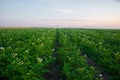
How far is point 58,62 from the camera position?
31.0ft

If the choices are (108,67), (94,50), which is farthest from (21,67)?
(94,50)

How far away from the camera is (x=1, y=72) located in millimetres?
6195

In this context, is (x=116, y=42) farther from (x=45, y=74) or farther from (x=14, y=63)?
(x=14, y=63)

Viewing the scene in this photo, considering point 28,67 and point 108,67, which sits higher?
point 28,67

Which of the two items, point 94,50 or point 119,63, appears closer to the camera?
point 119,63

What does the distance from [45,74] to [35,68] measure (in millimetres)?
1338

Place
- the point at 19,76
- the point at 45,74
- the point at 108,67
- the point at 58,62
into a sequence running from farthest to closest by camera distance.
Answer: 1. the point at 58,62
2. the point at 108,67
3. the point at 45,74
4. the point at 19,76

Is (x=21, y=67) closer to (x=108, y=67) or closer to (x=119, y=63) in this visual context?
(x=108, y=67)

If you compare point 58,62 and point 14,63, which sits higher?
point 14,63

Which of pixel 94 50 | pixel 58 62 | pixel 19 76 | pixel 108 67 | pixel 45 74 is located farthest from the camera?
pixel 94 50

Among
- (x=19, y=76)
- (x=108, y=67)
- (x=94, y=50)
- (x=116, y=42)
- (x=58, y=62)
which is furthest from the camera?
(x=116, y=42)

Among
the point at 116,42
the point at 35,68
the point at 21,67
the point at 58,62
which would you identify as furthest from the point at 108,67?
the point at 116,42

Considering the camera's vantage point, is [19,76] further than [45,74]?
No

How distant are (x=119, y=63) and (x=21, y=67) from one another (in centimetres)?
500
